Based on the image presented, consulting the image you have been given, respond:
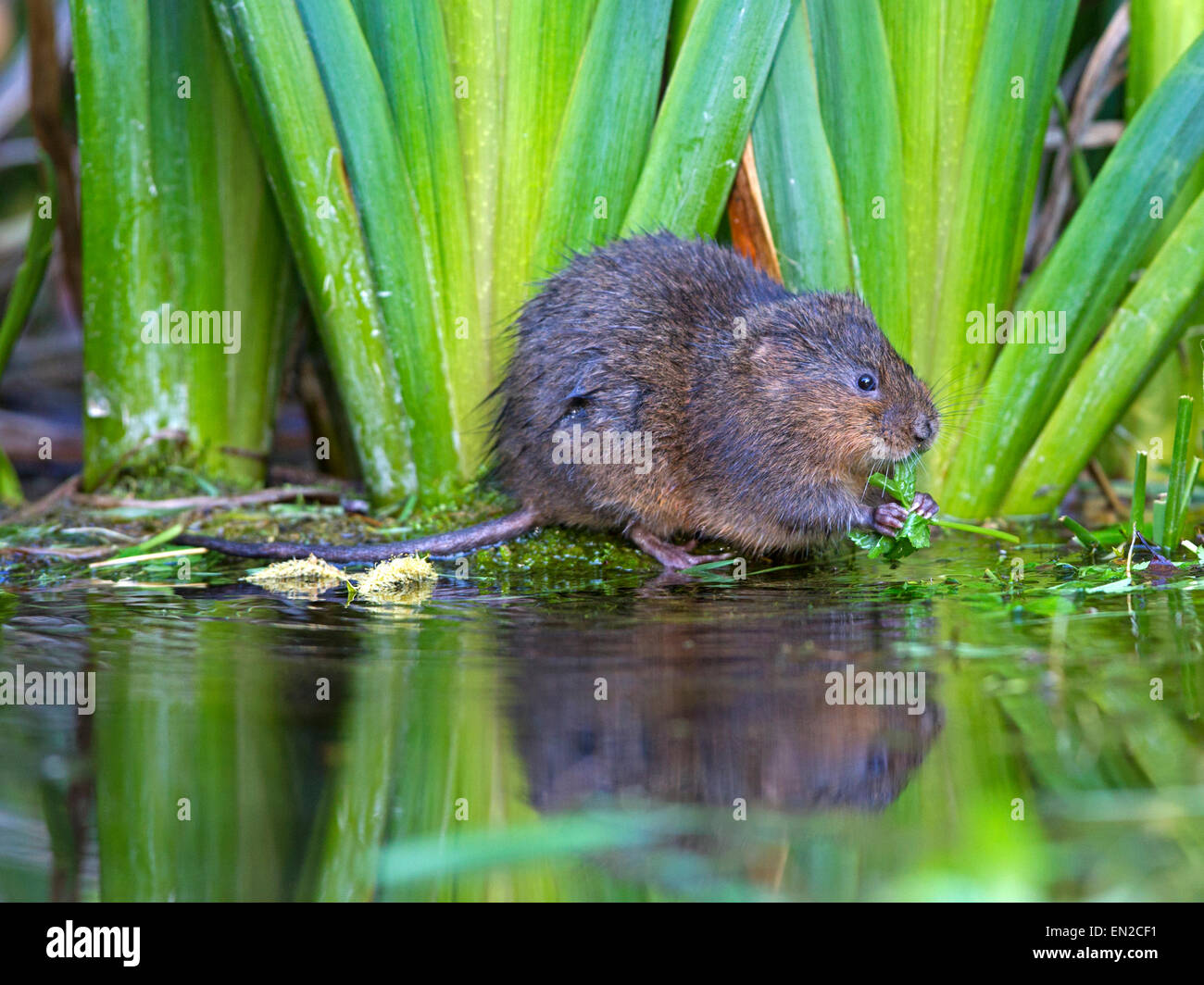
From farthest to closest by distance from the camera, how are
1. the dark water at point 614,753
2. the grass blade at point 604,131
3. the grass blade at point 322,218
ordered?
the grass blade at point 604,131 < the grass blade at point 322,218 < the dark water at point 614,753

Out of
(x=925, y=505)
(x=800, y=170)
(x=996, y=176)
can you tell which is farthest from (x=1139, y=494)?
(x=800, y=170)

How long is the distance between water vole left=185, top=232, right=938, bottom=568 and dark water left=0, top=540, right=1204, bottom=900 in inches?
31.8

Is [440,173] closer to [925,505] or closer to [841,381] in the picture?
[841,381]

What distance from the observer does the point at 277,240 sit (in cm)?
475

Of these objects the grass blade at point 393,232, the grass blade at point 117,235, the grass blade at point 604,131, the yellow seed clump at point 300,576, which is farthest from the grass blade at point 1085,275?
the grass blade at point 117,235

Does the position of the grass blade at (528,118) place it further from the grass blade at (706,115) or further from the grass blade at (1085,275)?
the grass blade at (1085,275)

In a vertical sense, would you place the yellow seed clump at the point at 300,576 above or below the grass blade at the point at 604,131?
below

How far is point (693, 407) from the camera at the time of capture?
4.10 m

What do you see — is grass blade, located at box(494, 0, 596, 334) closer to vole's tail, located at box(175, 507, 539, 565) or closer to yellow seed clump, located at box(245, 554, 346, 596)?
vole's tail, located at box(175, 507, 539, 565)

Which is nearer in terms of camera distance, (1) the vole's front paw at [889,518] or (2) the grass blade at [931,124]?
(1) the vole's front paw at [889,518]

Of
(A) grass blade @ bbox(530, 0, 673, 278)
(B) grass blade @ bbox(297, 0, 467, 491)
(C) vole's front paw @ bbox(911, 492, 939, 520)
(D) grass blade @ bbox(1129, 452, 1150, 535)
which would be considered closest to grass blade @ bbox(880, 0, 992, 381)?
(C) vole's front paw @ bbox(911, 492, 939, 520)

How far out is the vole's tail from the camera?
12.7 ft

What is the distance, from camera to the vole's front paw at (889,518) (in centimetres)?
385

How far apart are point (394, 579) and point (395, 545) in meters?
0.35
